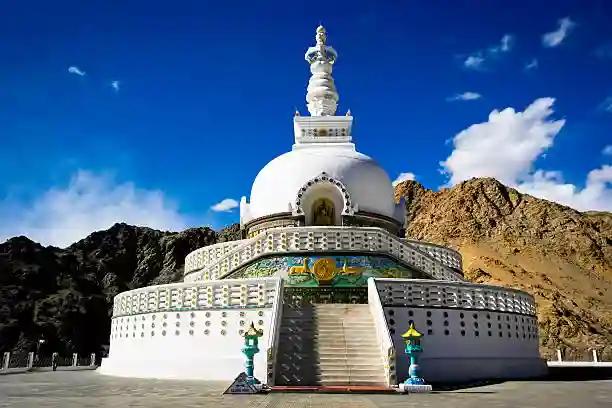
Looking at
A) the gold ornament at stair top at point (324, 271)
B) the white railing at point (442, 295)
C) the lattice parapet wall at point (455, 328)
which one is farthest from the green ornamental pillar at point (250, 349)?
the gold ornament at stair top at point (324, 271)

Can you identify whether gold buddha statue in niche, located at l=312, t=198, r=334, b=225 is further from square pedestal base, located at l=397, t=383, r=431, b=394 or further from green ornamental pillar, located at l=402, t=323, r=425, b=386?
square pedestal base, located at l=397, t=383, r=431, b=394

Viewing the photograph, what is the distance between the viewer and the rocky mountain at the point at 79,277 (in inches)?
1767

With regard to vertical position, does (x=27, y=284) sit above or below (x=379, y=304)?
above

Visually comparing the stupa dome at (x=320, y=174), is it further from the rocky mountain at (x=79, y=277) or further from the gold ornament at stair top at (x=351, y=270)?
the rocky mountain at (x=79, y=277)

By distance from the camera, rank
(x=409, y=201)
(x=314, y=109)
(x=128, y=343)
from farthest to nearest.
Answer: (x=409, y=201) < (x=314, y=109) < (x=128, y=343)

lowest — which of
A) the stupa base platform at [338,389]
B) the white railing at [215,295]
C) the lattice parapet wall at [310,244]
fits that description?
the stupa base platform at [338,389]

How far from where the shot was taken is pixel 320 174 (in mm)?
23812

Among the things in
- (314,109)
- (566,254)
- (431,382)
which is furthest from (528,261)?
(431,382)

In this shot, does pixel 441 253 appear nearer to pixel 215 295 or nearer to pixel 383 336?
pixel 383 336

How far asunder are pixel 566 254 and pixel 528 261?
6.02 m

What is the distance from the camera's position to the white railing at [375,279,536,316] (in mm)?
Result: 16922

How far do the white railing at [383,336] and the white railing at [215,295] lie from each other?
2755mm

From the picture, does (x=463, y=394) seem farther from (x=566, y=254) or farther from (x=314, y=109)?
(x=566, y=254)

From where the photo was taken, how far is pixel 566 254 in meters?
72.2
